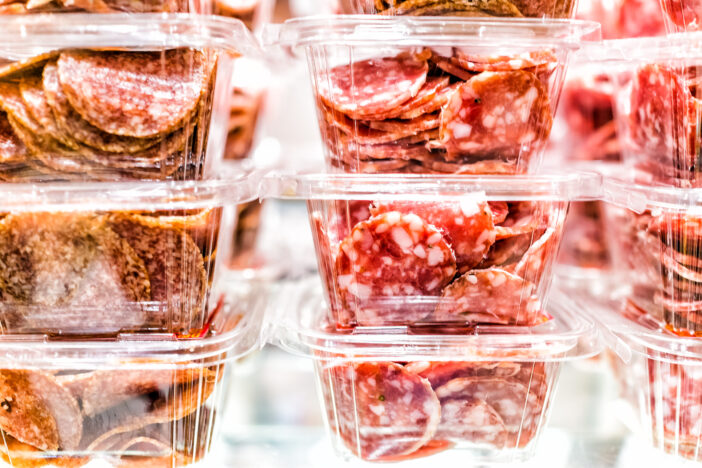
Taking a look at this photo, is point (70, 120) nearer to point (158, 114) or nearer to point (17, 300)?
point (158, 114)

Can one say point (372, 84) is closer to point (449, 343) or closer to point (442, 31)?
point (442, 31)

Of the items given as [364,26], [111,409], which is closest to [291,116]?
[364,26]

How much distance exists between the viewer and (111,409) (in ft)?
3.13

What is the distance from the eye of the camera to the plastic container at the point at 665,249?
956mm

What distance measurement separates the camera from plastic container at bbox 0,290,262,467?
93 cm

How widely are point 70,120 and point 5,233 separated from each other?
0.66 feet

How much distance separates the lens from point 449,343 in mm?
954

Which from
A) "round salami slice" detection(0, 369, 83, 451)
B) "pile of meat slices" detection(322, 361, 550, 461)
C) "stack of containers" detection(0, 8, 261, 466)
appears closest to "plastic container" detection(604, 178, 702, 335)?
"pile of meat slices" detection(322, 361, 550, 461)

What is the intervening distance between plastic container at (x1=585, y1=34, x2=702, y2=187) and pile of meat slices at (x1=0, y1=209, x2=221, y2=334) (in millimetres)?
744

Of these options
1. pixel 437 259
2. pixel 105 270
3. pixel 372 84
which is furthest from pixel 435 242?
pixel 105 270

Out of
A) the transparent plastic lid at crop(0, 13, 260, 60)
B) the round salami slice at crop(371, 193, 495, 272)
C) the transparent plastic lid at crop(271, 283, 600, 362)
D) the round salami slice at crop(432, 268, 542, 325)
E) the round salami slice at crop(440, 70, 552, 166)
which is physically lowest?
the transparent plastic lid at crop(271, 283, 600, 362)

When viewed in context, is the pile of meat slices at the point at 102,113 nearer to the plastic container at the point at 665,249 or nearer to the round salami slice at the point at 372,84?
the round salami slice at the point at 372,84

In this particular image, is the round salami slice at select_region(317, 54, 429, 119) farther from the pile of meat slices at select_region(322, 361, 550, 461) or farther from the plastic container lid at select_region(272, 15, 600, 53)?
the pile of meat slices at select_region(322, 361, 550, 461)

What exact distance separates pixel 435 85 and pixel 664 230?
46cm
